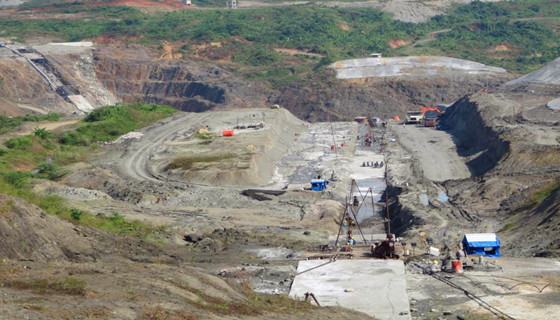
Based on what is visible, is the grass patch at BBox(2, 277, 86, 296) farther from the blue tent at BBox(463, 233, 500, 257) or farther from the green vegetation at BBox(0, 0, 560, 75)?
the green vegetation at BBox(0, 0, 560, 75)

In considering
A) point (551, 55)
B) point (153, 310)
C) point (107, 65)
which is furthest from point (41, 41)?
point (153, 310)

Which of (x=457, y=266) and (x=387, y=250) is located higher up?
(x=457, y=266)

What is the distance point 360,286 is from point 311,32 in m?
110

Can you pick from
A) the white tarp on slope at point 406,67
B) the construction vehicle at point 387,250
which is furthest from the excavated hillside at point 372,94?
the construction vehicle at point 387,250

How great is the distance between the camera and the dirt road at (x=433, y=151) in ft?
208

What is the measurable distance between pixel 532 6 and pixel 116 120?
107 m

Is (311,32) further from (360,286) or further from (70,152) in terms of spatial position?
(360,286)

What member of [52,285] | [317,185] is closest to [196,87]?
[317,185]

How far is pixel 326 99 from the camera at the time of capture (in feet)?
343

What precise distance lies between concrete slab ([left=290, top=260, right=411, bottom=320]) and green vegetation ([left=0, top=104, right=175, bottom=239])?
416 inches

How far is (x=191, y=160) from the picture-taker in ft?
217

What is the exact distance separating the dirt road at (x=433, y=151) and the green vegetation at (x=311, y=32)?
101 ft

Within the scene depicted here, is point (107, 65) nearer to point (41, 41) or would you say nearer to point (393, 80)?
point (41, 41)

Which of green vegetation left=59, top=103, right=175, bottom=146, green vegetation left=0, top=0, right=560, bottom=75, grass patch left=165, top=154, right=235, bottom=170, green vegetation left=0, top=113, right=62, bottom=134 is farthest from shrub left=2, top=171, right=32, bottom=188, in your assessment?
green vegetation left=0, top=0, right=560, bottom=75
